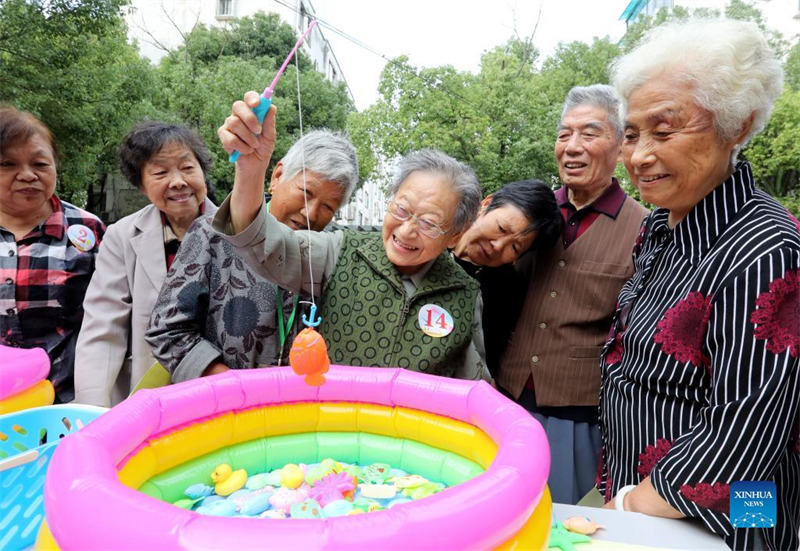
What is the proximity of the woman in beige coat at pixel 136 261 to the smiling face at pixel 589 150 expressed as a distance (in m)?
1.52

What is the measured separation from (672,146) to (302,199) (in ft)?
4.11

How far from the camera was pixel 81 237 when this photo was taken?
86.7 inches

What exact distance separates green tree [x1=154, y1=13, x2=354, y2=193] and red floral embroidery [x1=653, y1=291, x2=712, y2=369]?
32.9 feet

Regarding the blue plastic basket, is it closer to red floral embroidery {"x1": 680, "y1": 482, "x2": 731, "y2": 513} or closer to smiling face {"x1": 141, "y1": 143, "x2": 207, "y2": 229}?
smiling face {"x1": 141, "y1": 143, "x2": 207, "y2": 229}

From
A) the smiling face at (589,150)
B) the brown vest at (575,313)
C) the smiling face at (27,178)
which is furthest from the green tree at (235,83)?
the brown vest at (575,313)

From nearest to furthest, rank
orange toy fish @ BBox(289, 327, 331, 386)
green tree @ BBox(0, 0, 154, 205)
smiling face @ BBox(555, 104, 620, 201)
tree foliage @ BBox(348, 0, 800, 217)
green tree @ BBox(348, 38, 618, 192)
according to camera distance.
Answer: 1. orange toy fish @ BBox(289, 327, 331, 386)
2. smiling face @ BBox(555, 104, 620, 201)
3. green tree @ BBox(0, 0, 154, 205)
4. tree foliage @ BBox(348, 0, 800, 217)
5. green tree @ BBox(348, 38, 618, 192)

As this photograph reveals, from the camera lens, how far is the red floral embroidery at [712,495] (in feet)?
3.48

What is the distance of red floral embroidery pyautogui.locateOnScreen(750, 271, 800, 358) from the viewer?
1044mm

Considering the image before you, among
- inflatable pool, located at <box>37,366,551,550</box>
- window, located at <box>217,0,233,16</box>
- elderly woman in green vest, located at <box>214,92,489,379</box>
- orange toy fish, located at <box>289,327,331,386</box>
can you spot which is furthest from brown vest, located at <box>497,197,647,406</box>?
window, located at <box>217,0,233,16</box>

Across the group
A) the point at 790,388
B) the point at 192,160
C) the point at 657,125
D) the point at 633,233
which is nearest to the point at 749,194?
the point at 657,125

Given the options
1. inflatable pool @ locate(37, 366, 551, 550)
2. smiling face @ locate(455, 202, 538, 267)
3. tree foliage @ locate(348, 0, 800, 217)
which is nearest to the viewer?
inflatable pool @ locate(37, 366, 551, 550)

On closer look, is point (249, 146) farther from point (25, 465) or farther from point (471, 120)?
point (471, 120)

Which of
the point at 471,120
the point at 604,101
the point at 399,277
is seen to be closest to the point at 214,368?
the point at 399,277

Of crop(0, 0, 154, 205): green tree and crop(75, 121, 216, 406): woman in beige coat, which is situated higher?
crop(0, 0, 154, 205): green tree
